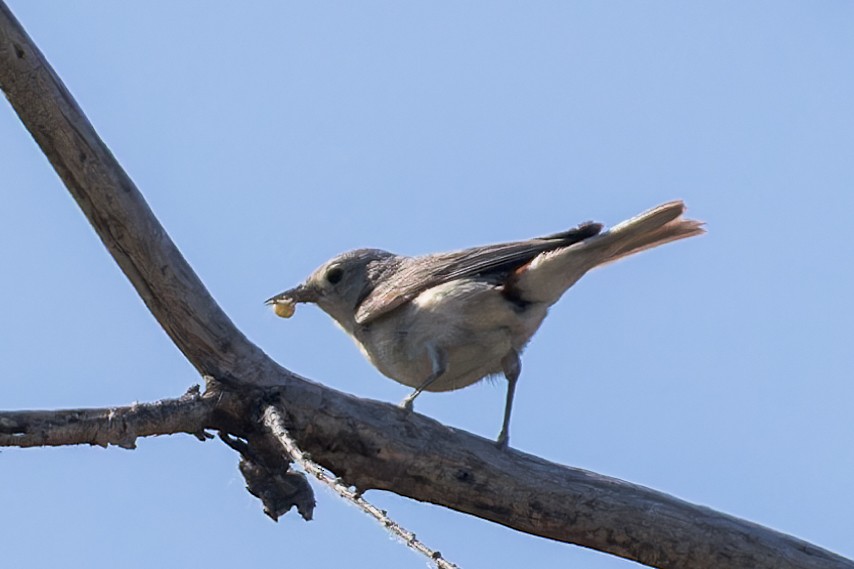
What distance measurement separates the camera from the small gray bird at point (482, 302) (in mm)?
6438

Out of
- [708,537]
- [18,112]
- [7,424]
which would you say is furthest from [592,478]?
[18,112]

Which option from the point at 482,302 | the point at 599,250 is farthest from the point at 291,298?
the point at 599,250

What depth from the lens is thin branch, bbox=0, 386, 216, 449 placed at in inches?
173

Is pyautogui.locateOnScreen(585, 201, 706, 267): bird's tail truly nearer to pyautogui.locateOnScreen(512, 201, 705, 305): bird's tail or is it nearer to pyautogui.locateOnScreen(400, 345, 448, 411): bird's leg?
pyautogui.locateOnScreen(512, 201, 705, 305): bird's tail

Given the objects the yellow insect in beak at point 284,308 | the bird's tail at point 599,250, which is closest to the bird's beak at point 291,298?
the yellow insect in beak at point 284,308

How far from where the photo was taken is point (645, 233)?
6410 millimetres

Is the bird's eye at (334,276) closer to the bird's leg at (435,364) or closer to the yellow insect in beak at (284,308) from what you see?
the yellow insect in beak at (284,308)

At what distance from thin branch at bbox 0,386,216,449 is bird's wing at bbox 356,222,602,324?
2.15 metres

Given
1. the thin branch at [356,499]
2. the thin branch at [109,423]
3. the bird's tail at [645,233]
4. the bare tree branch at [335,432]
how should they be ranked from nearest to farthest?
the thin branch at [356,499] → the thin branch at [109,423] → the bare tree branch at [335,432] → the bird's tail at [645,233]

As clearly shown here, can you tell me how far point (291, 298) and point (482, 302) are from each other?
168 cm

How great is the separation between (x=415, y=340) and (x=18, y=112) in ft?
8.99

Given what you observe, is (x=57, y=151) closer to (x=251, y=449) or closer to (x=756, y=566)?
(x=251, y=449)

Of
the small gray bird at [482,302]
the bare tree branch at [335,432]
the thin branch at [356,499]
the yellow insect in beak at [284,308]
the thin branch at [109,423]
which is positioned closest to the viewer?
the thin branch at [356,499]

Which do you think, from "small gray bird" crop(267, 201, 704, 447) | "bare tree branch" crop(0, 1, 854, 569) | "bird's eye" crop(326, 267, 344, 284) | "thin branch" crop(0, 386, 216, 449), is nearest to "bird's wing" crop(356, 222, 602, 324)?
"small gray bird" crop(267, 201, 704, 447)
